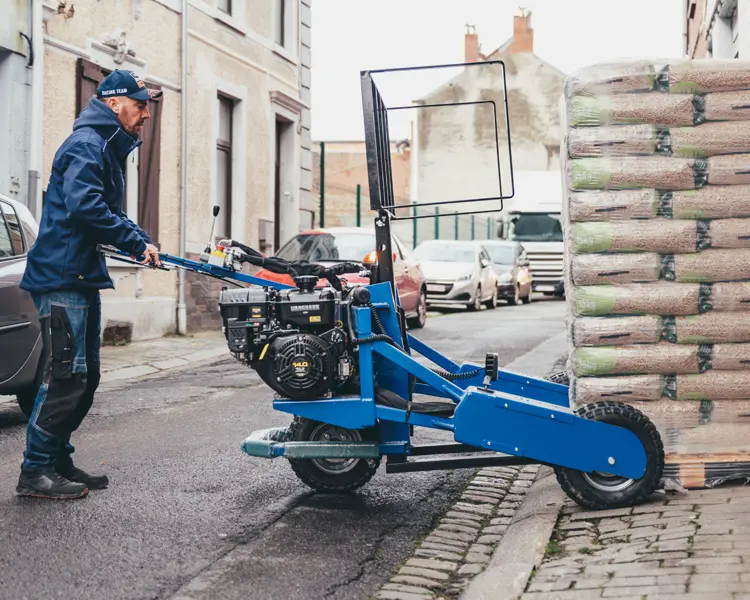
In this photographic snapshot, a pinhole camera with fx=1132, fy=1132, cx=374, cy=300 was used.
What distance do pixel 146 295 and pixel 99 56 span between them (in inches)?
128

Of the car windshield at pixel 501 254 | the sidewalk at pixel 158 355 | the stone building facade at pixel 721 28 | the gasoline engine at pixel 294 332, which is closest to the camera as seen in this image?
the gasoline engine at pixel 294 332

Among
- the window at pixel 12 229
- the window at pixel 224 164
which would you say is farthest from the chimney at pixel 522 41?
the window at pixel 12 229

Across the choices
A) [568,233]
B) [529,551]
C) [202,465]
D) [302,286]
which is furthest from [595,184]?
[202,465]

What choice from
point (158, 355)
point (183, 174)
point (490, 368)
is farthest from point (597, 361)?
point (183, 174)

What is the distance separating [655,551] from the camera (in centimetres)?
429

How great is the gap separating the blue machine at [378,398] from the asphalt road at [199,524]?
0.30 meters

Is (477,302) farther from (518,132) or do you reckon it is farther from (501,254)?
Answer: (518,132)

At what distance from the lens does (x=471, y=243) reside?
25.2 m

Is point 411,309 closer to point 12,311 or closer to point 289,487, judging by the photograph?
point 12,311

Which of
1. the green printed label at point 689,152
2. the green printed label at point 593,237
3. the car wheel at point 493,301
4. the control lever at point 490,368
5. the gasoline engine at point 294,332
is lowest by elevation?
the control lever at point 490,368

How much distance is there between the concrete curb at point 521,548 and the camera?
4.13 meters

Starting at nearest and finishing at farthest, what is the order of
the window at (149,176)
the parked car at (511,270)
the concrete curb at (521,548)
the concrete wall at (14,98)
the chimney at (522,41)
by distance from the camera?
the concrete curb at (521,548) → the concrete wall at (14,98) → the window at (149,176) → the parked car at (511,270) → the chimney at (522,41)

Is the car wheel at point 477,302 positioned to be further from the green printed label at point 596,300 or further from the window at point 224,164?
the green printed label at point 596,300

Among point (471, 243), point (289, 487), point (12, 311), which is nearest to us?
point (289, 487)
